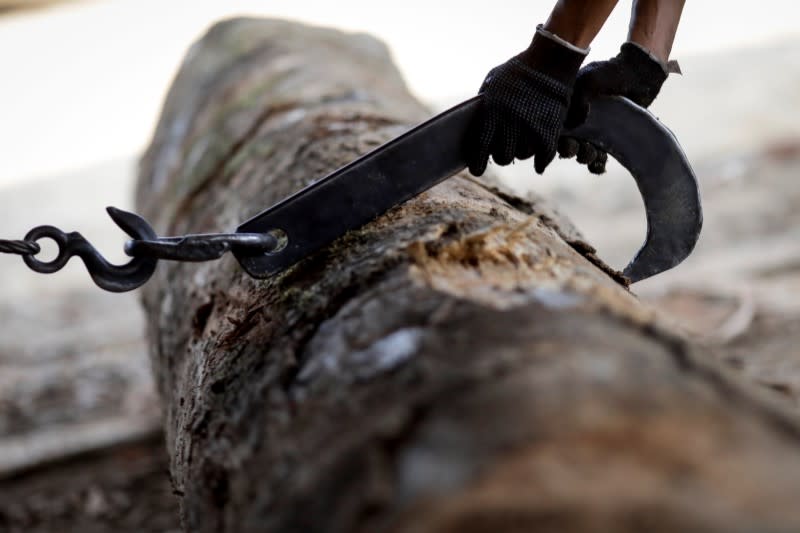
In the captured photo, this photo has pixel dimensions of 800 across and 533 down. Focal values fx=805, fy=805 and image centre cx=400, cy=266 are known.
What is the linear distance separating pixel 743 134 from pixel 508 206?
5741mm

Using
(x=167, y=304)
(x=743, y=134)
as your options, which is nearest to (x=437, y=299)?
(x=167, y=304)

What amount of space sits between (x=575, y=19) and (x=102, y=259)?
0.80m

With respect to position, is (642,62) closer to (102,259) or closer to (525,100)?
(525,100)

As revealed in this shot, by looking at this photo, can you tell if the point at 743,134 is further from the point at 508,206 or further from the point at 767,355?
the point at 508,206

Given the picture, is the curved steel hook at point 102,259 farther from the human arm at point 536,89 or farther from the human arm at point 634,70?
the human arm at point 634,70

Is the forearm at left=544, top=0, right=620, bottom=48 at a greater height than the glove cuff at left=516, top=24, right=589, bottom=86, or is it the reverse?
the forearm at left=544, top=0, right=620, bottom=48

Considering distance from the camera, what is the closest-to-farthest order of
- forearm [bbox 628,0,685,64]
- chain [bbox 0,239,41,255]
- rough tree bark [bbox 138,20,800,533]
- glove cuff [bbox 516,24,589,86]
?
rough tree bark [bbox 138,20,800,533]
chain [bbox 0,239,41,255]
glove cuff [bbox 516,24,589,86]
forearm [bbox 628,0,685,64]

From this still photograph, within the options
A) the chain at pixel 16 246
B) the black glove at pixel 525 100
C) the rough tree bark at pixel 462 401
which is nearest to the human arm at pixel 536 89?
the black glove at pixel 525 100

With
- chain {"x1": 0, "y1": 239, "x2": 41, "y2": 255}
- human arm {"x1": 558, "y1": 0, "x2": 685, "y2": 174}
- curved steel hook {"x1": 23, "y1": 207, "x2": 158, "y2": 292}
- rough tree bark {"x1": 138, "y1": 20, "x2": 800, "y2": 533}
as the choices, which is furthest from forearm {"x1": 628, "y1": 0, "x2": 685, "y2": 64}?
chain {"x1": 0, "y1": 239, "x2": 41, "y2": 255}

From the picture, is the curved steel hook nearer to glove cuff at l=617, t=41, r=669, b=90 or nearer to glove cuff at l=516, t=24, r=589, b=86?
glove cuff at l=516, t=24, r=589, b=86

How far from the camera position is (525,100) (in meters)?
1.22

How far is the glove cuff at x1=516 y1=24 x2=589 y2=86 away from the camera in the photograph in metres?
1.22

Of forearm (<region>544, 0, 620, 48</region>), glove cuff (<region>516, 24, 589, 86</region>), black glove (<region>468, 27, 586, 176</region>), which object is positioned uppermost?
forearm (<region>544, 0, 620, 48</region>)

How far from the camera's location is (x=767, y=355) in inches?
118
